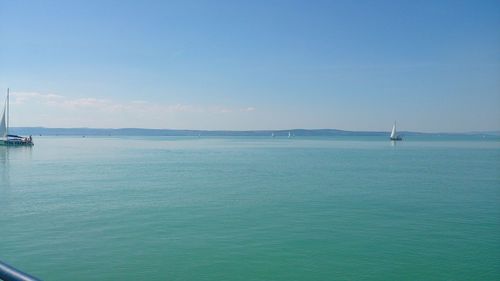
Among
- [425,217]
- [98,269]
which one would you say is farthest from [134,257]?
[425,217]

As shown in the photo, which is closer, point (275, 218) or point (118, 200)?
point (275, 218)

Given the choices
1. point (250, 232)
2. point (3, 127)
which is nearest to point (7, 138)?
point (3, 127)

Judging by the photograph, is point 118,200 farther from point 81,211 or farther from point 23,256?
point 23,256

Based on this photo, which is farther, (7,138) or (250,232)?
(7,138)

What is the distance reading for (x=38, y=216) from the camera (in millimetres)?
17672

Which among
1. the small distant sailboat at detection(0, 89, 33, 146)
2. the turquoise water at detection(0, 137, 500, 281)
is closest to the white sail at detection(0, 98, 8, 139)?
the small distant sailboat at detection(0, 89, 33, 146)

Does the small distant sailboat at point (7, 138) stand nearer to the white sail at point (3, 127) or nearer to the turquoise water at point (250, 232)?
the white sail at point (3, 127)

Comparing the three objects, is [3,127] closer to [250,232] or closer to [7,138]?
[7,138]

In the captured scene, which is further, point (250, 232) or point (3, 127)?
point (3, 127)

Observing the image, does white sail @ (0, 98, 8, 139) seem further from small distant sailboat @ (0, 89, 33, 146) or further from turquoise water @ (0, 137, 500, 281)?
turquoise water @ (0, 137, 500, 281)

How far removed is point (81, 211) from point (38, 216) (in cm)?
186

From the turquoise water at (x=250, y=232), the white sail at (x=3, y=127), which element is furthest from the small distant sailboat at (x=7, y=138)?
the turquoise water at (x=250, y=232)

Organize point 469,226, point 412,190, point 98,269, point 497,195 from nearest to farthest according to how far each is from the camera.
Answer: point 98,269, point 469,226, point 497,195, point 412,190

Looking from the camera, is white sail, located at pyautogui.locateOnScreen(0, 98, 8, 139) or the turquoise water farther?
white sail, located at pyautogui.locateOnScreen(0, 98, 8, 139)
